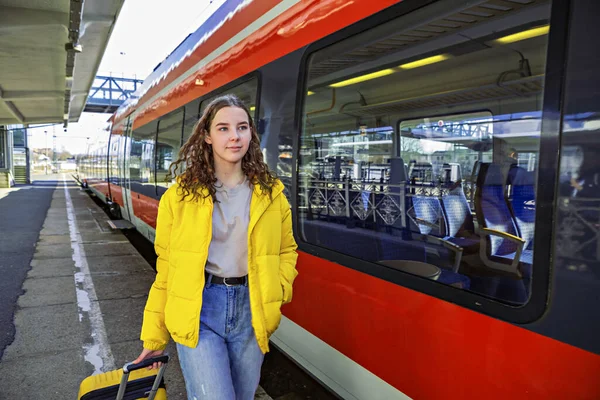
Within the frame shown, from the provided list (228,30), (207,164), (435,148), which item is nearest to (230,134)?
(207,164)

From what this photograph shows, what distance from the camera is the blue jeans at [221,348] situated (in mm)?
1765

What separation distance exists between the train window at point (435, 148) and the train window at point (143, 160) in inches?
197

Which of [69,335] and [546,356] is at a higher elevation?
[546,356]

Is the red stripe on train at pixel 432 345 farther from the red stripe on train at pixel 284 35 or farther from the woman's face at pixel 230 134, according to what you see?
the red stripe on train at pixel 284 35

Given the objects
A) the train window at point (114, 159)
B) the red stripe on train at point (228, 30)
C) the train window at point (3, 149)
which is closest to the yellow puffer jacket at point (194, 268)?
the red stripe on train at point (228, 30)

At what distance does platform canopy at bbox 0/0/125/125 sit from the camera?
7.09 meters

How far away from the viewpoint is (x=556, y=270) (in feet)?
5.01

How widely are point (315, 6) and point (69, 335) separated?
3634 millimetres

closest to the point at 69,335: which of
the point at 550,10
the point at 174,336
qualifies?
the point at 174,336

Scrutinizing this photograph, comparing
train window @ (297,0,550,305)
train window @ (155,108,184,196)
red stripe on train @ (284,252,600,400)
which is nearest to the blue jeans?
red stripe on train @ (284,252,600,400)

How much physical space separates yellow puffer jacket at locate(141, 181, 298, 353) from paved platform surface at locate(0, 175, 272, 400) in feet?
5.62

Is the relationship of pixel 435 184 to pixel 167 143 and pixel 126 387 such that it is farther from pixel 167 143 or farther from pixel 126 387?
pixel 167 143

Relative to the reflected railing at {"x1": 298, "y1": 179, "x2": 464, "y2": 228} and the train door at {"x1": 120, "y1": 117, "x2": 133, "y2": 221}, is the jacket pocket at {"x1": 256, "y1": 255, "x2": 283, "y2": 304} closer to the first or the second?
the reflected railing at {"x1": 298, "y1": 179, "x2": 464, "y2": 228}

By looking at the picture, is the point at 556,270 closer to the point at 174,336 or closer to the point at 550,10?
the point at 550,10
